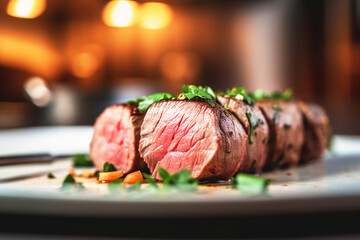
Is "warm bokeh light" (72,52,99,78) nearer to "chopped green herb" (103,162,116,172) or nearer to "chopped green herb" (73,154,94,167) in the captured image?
"chopped green herb" (73,154,94,167)

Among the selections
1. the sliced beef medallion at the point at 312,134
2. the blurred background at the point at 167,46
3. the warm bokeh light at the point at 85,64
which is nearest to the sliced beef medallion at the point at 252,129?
the sliced beef medallion at the point at 312,134

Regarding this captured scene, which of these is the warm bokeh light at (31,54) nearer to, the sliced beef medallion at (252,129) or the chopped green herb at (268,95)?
the chopped green herb at (268,95)

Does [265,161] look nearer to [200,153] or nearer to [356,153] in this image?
[200,153]

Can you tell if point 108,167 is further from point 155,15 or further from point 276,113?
point 155,15

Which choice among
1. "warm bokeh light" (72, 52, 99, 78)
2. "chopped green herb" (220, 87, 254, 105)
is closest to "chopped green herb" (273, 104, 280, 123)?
"chopped green herb" (220, 87, 254, 105)

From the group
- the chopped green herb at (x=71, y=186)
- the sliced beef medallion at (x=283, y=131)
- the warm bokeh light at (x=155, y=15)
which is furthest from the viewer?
the warm bokeh light at (x=155, y=15)
